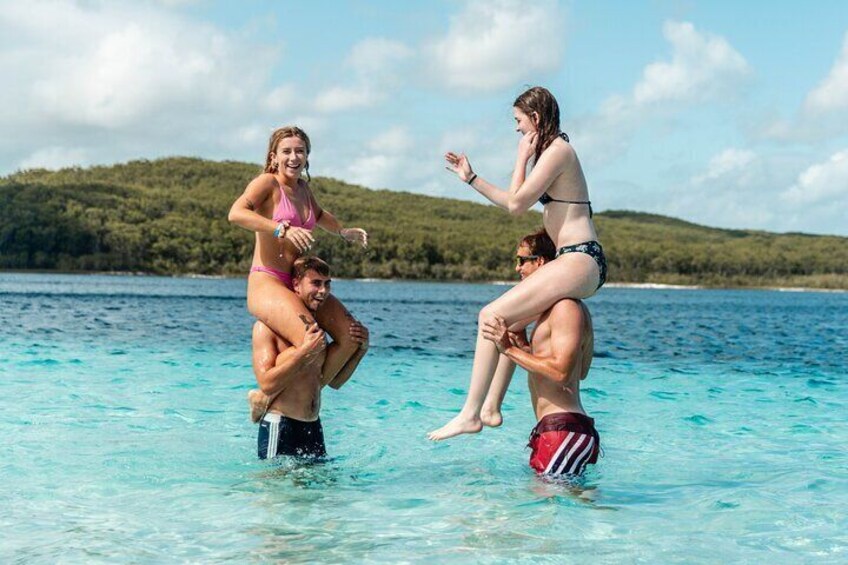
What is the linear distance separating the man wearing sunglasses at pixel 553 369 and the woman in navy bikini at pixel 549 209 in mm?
147

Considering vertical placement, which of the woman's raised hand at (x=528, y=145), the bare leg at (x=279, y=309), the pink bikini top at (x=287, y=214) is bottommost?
the bare leg at (x=279, y=309)

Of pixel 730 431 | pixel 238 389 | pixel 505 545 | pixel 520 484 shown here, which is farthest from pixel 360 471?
pixel 238 389

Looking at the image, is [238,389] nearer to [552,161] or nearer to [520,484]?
[520,484]

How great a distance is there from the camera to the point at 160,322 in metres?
39.3

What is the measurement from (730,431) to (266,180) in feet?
27.1

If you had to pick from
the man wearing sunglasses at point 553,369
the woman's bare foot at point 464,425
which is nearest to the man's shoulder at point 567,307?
the man wearing sunglasses at point 553,369

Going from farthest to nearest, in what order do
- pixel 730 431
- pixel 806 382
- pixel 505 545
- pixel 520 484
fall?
1. pixel 806 382
2. pixel 730 431
3. pixel 520 484
4. pixel 505 545

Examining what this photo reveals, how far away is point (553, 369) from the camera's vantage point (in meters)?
7.25

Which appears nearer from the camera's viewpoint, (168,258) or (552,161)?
(552,161)

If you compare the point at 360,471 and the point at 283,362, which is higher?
the point at 283,362

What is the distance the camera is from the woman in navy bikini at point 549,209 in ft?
23.2

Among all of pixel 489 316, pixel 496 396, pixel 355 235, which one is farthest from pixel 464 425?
pixel 355 235

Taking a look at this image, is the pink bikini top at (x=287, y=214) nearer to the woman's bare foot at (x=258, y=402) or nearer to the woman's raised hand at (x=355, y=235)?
the woman's raised hand at (x=355, y=235)

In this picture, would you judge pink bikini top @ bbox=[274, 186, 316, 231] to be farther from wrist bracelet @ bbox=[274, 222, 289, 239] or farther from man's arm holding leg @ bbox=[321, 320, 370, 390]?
man's arm holding leg @ bbox=[321, 320, 370, 390]
